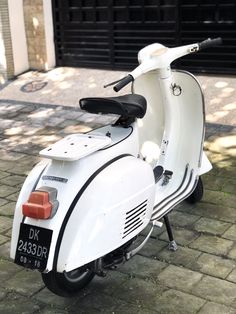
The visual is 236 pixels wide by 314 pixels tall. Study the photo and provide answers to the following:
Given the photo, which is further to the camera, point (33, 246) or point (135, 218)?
point (135, 218)

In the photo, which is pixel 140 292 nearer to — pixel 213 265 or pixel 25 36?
pixel 213 265

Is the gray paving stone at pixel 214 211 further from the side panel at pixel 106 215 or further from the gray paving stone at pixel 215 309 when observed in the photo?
the side panel at pixel 106 215

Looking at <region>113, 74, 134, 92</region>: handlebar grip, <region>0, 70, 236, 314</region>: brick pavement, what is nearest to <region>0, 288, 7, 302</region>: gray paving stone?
<region>0, 70, 236, 314</region>: brick pavement

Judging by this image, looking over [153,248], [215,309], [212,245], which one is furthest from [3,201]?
[215,309]

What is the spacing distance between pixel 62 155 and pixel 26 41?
7.52 metres

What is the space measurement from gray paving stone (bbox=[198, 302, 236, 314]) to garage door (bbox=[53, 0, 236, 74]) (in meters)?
5.61

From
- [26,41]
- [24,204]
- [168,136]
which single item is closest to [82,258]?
[24,204]

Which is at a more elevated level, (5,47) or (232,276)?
(5,47)

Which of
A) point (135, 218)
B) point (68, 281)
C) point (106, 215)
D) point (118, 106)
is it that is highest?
point (118, 106)

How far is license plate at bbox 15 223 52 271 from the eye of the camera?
2.68 metres

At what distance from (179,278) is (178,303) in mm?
284

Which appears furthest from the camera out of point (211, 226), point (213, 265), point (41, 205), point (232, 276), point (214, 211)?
point (214, 211)

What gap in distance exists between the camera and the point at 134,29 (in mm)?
9000

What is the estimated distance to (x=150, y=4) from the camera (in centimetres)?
872
